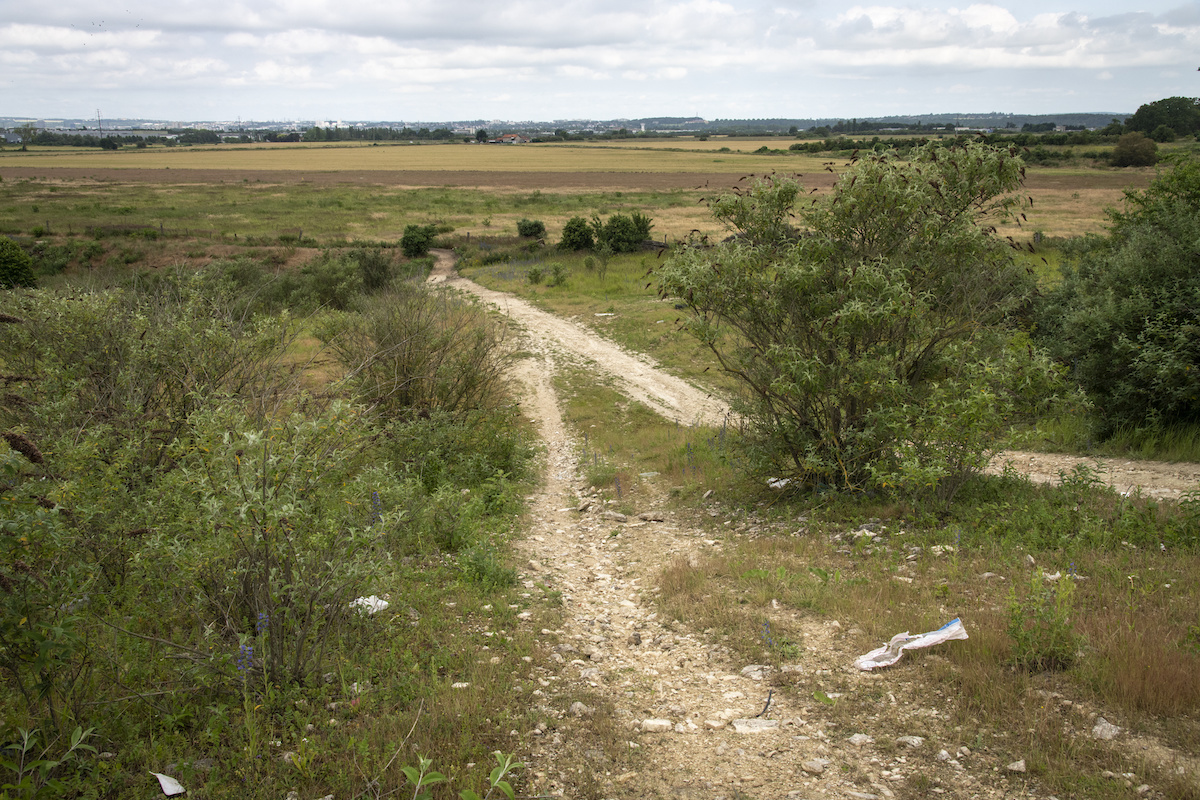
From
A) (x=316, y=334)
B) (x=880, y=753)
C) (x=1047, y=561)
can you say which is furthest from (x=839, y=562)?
(x=316, y=334)

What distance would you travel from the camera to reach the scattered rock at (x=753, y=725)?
4711 millimetres

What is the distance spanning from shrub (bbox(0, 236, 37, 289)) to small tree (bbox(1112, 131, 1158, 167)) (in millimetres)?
94430

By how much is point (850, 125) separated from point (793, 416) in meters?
214

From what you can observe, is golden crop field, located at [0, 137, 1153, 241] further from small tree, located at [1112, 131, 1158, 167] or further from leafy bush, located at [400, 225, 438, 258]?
leafy bush, located at [400, 225, 438, 258]

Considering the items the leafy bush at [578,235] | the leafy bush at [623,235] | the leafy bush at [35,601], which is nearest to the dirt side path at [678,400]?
the leafy bush at [578,235]

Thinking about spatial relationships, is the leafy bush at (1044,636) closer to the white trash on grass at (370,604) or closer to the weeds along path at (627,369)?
the white trash on grass at (370,604)

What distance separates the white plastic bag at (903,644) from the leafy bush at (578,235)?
32295 millimetres

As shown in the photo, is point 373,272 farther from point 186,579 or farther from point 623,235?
point 186,579

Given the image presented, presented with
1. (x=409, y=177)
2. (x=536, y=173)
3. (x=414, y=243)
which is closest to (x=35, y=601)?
(x=414, y=243)

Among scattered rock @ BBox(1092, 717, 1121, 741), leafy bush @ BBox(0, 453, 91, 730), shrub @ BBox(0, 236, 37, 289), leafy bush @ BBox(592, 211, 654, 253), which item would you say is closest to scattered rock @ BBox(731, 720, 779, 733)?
scattered rock @ BBox(1092, 717, 1121, 741)

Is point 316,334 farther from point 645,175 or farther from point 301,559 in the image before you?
point 645,175

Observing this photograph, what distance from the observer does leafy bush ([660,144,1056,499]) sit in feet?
27.0

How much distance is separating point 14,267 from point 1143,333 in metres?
37.2

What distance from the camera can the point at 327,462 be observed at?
4695 millimetres
